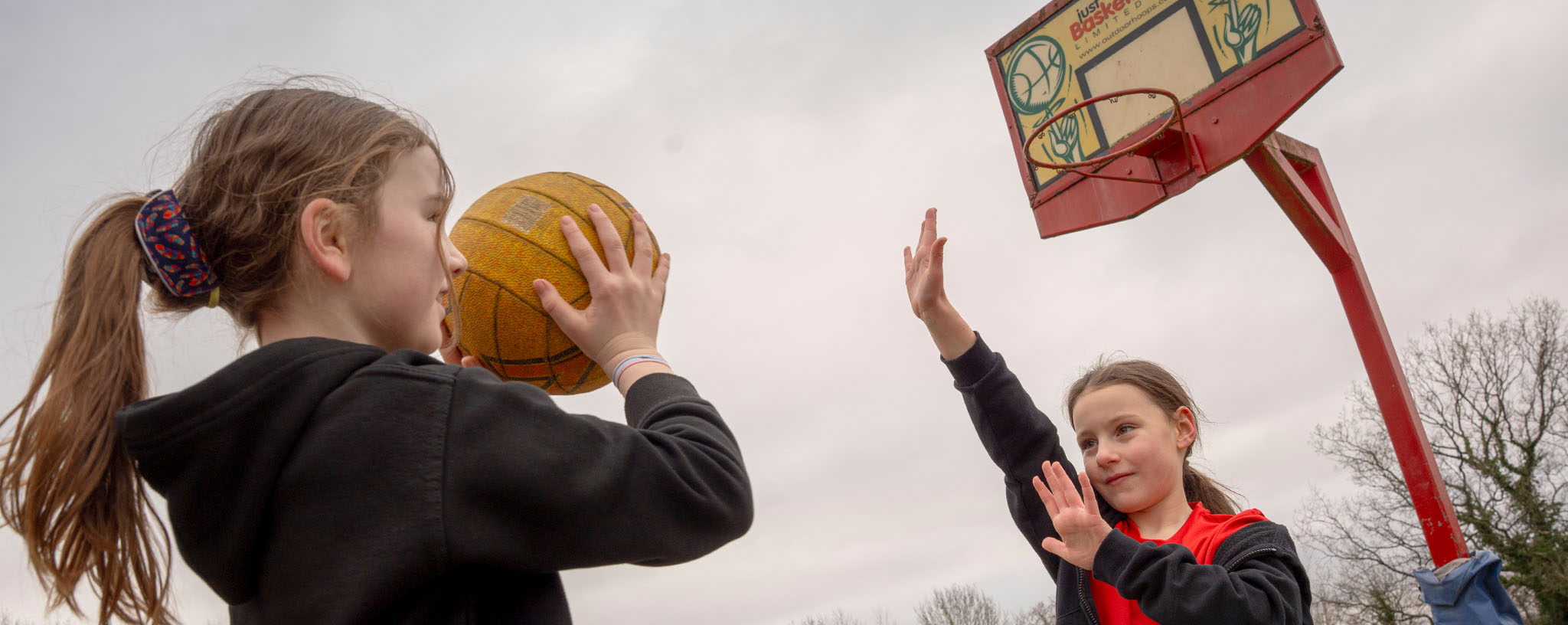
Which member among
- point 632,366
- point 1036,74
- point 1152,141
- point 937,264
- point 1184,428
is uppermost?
point 1036,74

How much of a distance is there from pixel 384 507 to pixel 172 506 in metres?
0.33

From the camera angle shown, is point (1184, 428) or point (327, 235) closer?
point (327, 235)

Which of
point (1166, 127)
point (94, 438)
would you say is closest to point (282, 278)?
point (94, 438)

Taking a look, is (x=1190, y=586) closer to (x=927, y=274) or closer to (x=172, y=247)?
(x=927, y=274)

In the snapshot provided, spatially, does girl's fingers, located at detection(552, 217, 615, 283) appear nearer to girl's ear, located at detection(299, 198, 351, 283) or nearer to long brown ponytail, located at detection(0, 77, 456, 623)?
long brown ponytail, located at detection(0, 77, 456, 623)

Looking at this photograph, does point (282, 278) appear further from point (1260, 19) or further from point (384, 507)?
point (1260, 19)

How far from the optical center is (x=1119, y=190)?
6.91 metres

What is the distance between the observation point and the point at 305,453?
134cm

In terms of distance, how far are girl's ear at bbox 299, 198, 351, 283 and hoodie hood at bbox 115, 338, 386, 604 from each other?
9.5 inches

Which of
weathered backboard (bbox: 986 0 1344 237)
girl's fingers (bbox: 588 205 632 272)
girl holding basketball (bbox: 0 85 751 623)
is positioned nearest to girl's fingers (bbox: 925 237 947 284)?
girl's fingers (bbox: 588 205 632 272)

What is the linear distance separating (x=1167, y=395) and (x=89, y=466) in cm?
288

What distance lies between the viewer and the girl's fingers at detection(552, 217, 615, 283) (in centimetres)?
211

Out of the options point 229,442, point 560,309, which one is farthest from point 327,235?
point 560,309

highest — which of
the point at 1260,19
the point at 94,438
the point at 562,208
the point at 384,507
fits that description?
the point at 1260,19
